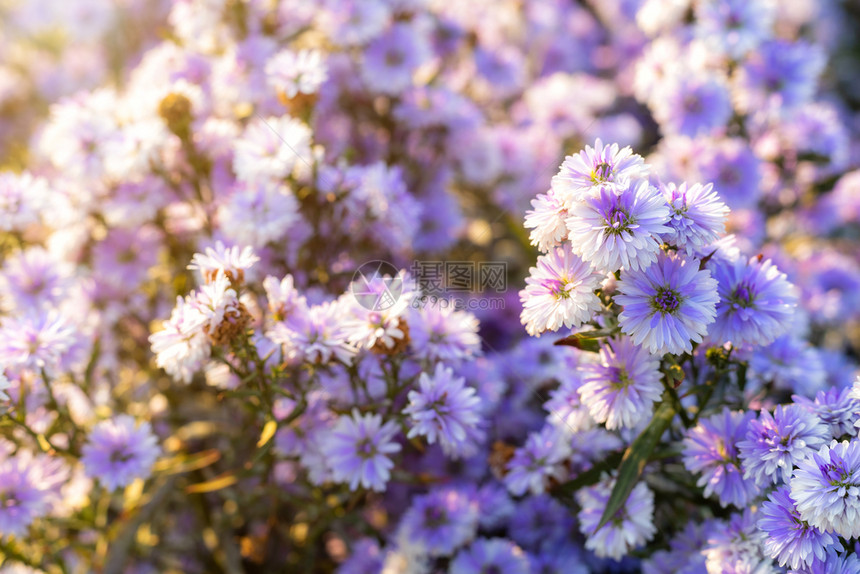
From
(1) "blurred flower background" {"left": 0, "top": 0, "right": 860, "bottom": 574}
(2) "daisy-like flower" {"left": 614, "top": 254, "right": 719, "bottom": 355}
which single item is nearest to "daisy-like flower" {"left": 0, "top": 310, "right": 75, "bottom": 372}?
(1) "blurred flower background" {"left": 0, "top": 0, "right": 860, "bottom": 574}

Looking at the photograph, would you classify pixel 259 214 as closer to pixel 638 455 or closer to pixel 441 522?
pixel 441 522

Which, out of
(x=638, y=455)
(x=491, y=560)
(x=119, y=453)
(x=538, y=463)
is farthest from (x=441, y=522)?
(x=119, y=453)

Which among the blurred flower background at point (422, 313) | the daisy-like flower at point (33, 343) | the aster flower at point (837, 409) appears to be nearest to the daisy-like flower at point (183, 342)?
the blurred flower background at point (422, 313)

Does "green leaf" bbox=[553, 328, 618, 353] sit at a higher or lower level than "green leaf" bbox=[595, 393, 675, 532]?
higher

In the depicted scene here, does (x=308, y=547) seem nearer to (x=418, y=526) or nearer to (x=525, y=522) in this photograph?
(x=418, y=526)

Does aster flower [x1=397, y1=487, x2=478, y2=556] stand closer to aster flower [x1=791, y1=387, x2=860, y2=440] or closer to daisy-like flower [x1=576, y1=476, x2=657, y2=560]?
daisy-like flower [x1=576, y1=476, x2=657, y2=560]
